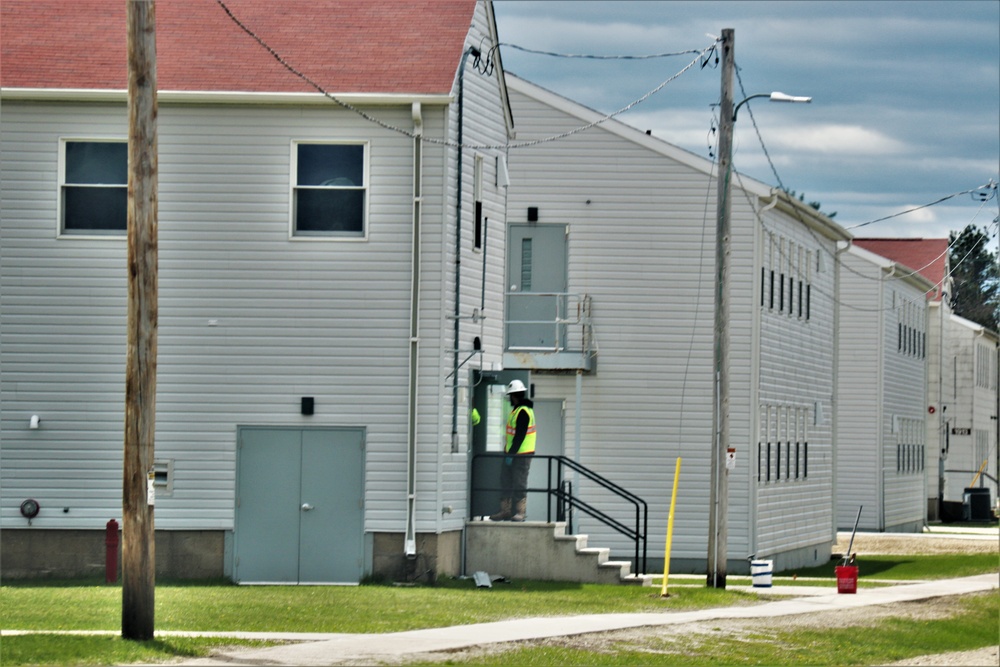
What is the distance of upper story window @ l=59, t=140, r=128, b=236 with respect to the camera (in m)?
22.2

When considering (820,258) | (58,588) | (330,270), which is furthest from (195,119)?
(820,258)

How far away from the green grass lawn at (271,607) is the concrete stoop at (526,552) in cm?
38

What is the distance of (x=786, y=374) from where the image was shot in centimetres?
3350

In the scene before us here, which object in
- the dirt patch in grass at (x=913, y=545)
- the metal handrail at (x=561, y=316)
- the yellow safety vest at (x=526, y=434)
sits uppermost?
the metal handrail at (x=561, y=316)

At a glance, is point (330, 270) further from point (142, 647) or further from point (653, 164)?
point (653, 164)

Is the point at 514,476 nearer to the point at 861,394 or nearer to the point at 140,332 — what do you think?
the point at 140,332

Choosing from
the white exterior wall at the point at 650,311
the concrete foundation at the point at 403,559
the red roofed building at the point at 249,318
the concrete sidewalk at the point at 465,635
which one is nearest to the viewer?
the concrete sidewalk at the point at 465,635

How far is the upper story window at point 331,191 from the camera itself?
22.1 m

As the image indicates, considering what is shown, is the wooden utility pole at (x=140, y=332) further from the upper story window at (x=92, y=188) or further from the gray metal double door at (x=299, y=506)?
the upper story window at (x=92, y=188)

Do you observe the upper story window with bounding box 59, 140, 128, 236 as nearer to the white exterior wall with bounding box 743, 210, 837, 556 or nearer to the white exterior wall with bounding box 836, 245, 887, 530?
the white exterior wall with bounding box 743, 210, 837, 556

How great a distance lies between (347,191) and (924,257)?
119 ft

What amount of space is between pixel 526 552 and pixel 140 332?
9.92 m

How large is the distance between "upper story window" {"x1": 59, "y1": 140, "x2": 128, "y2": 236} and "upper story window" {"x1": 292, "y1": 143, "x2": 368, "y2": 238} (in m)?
2.46

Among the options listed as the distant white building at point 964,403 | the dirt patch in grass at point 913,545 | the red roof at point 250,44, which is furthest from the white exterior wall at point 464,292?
the distant white building at point 964,403
